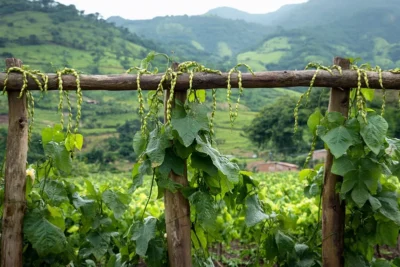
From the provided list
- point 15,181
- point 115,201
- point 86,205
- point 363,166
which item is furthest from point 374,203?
point 15,181

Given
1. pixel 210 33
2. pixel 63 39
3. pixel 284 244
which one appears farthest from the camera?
pixel 210 33

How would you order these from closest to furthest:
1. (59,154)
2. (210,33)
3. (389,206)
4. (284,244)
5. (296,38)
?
(59,154), (389,206), (284,244), (296,38), (210,33)

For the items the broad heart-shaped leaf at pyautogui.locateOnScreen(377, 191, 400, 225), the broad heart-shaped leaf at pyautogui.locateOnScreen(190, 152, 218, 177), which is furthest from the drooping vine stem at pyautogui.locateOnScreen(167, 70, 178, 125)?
the broad heart-shaped leaf at pyautogui.locateOnScreen(377, 191, 400, 225)

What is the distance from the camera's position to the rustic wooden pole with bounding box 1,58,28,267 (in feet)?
9.57

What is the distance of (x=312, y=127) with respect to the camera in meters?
3.18

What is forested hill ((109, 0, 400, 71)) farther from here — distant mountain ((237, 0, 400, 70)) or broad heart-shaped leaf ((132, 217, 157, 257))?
broad heart-shaped leaf ((132, 217, 157, 257))

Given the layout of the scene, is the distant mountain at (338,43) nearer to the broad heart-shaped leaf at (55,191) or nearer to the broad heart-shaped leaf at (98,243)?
the broad heart-shaped leaf at (98,243)

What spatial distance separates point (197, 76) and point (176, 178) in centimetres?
66

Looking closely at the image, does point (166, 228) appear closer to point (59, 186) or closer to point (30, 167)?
point (59, 186)

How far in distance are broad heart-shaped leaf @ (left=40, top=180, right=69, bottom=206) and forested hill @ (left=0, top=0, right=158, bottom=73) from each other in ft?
206

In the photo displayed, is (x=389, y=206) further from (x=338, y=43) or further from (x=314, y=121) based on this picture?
(x=338, y=43)

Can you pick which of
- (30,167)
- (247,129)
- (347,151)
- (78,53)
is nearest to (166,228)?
(30,167)

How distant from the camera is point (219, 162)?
9.70ft

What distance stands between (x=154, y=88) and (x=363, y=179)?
4.68 feet
